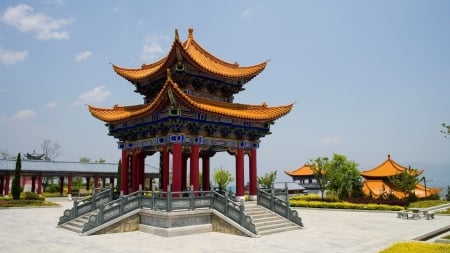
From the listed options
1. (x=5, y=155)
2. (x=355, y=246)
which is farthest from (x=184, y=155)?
(x=5, y=155)

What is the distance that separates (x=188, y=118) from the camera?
17.9m

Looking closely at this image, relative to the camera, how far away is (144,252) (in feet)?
40.9

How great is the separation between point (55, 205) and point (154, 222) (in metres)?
23.2

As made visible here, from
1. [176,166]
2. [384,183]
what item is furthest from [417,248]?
[384,183]

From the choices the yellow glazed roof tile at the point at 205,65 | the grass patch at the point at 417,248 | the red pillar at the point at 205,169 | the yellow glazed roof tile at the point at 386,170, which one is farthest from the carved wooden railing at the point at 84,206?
the yellow glazed roof tile at the point at 386,170

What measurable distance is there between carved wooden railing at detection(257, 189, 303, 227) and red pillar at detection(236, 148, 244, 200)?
1023mm

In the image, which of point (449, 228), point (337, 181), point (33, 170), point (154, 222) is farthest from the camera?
point (33, 170)

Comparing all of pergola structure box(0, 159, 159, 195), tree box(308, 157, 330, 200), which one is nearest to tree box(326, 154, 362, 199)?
tree box(308, 157, 330, 200)

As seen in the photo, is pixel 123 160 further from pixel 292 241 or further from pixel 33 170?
pixel 33 170

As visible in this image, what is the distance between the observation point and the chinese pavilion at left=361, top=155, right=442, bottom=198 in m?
37.9

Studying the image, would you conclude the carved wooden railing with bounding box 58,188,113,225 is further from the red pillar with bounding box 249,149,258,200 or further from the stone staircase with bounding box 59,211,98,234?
the red pillar with bounding box 249,149,258,200

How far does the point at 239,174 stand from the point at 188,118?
171 inches

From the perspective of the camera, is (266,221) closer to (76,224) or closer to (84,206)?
(76,224)

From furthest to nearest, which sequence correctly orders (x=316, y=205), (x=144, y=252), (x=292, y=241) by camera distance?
(x=316, y=205)
(x=292, y=241)
(x=144, y=252)
